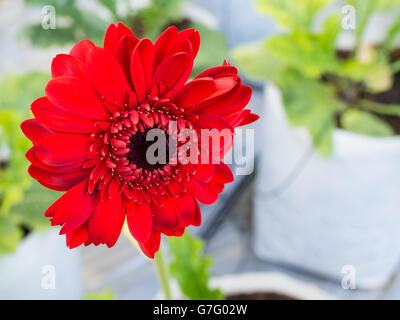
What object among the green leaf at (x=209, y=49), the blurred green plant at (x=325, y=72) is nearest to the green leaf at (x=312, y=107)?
the blurred green plant at (x=325, y=72)

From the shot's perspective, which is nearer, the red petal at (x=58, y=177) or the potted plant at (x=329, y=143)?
the red petal at (x=58, y=177)

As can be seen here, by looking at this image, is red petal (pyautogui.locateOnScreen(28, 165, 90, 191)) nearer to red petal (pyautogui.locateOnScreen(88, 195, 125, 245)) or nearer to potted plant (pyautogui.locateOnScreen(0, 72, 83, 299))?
red petal (pyautogui.locateOnScreen(88, 195, 125, 245))

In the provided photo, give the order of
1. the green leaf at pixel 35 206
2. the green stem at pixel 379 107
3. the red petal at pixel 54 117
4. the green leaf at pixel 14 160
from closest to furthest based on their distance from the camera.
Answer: the red petal at pixel 54 117 → the green leaf at pixel 14 160 → the green leaf at pixel 35 206 → the green stem at pixel 379 107

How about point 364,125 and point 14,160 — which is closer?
point 14,160

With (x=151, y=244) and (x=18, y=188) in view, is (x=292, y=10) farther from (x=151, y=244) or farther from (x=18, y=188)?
(x=151, y=244)

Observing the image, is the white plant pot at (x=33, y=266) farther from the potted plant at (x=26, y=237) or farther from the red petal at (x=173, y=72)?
the red petal at (x=173, y=72)

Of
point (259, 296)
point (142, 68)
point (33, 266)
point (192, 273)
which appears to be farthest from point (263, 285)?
point (142, 68)

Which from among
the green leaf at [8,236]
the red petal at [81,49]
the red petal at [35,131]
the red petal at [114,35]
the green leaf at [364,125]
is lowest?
the green leaf at [8,236]
